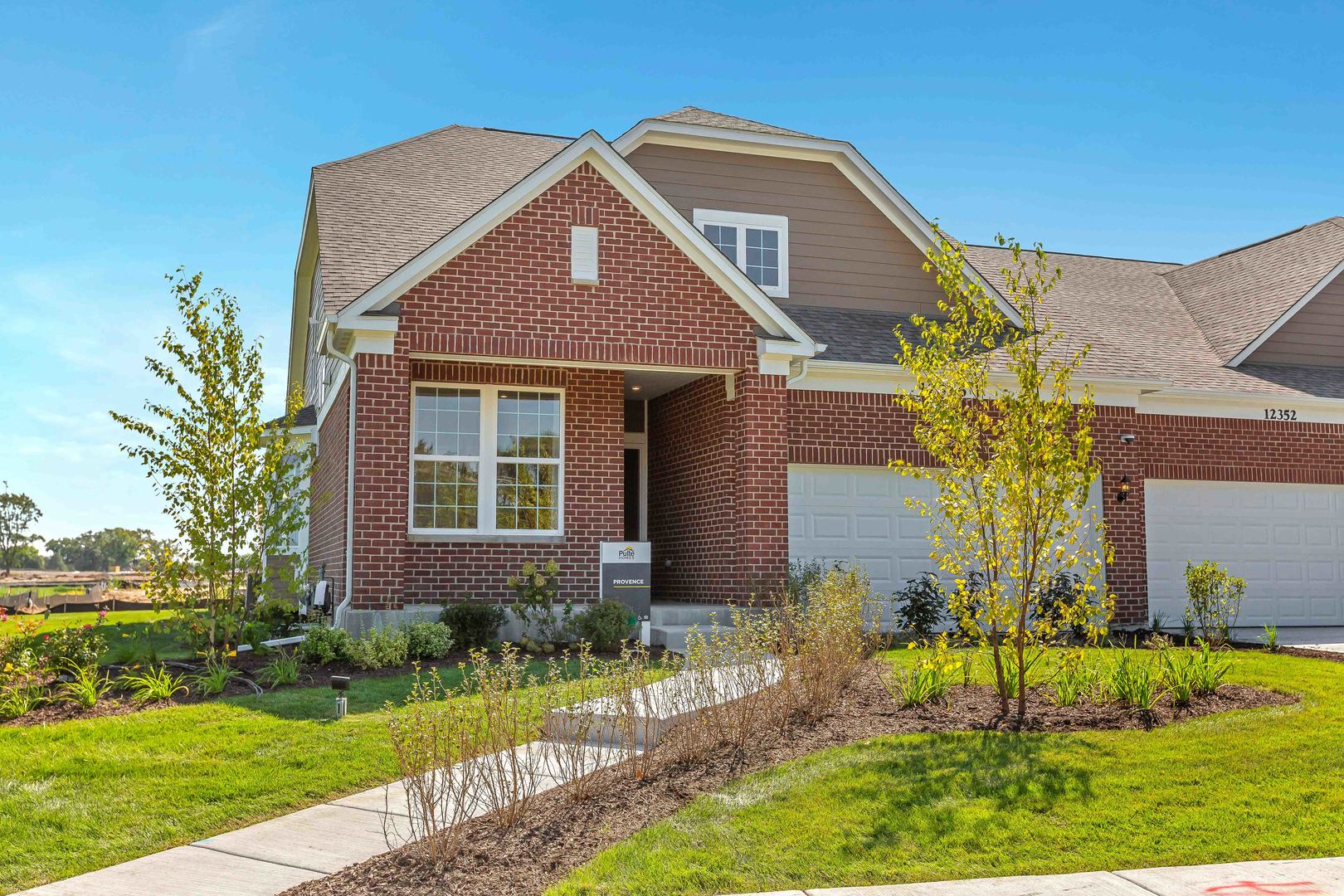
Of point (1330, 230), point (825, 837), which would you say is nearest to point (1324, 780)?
point (825, 837)

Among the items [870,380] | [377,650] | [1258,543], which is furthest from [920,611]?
[1258,543]

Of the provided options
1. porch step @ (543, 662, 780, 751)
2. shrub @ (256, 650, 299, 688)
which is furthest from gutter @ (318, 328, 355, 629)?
porch step @ (543, 662, 780, 751)

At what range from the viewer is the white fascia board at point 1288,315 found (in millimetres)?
18828

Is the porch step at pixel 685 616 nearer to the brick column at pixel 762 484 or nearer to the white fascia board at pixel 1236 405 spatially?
the brick column at pixel 762 484

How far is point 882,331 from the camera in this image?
669 inches

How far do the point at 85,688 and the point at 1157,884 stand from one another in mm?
7865

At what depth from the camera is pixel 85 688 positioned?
899 cm

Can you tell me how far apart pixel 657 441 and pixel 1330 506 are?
10.9 metres

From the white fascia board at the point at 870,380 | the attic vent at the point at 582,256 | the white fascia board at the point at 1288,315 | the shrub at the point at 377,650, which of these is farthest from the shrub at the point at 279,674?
the white fascia board at the point at 1288,315

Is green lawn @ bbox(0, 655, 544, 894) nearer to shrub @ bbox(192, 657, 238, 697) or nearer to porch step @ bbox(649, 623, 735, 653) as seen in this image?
shrub @ bbox(192, 657, 238, 697)

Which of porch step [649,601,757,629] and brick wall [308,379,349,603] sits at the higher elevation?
brick wall [308,379,349,603]

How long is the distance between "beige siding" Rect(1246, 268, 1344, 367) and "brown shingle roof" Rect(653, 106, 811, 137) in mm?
8905

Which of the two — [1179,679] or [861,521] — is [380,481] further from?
[1179,679]

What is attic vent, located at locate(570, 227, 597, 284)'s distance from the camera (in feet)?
44.1
